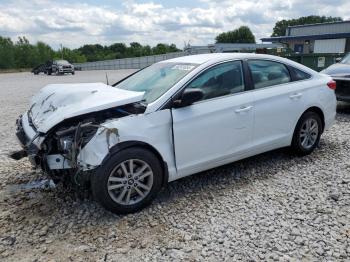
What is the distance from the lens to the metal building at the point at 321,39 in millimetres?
38656

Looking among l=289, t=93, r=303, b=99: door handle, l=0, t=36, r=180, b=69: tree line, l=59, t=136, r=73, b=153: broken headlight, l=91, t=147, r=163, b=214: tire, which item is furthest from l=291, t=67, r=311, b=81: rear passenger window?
l=0, t=36, r=180, b=69: tree line

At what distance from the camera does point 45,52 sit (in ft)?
249

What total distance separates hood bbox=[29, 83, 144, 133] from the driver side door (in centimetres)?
66

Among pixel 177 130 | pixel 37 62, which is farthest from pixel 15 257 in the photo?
pixel 37 62

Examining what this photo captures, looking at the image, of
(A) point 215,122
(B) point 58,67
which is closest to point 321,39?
(B) point 58,67

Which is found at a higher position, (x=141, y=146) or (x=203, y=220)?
(x=141, y=146)

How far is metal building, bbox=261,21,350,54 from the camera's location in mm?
38656

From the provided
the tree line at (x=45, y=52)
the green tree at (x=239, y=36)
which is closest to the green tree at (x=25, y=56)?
the tree line at (x=45, y=52)

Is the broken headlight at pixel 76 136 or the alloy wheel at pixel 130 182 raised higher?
the broken headlight at pixel 76 136

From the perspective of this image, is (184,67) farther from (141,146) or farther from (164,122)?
(141,146)

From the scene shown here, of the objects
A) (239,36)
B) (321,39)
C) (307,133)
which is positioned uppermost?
(239,36)

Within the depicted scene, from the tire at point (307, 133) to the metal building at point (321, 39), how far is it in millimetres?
Answer: 32623

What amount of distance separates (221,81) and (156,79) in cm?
83

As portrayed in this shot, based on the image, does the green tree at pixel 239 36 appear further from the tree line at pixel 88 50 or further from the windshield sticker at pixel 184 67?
the windshield sticker at pixel 184 67
